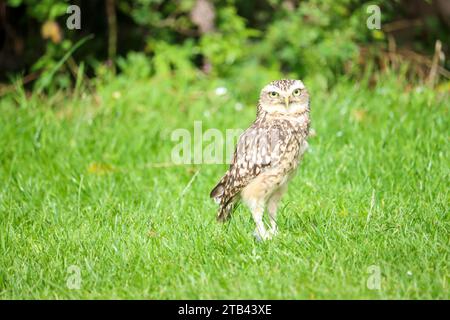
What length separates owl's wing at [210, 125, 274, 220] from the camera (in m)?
4.86

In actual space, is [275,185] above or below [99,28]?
below

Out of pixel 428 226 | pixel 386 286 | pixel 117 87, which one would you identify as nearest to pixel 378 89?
pixel 117 87

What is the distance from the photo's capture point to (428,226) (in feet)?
15.5

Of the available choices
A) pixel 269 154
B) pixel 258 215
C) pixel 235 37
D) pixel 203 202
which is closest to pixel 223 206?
pixel 258 215

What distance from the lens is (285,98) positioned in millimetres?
5055

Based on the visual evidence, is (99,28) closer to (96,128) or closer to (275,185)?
(96,128)

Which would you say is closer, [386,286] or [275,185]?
[386,286]

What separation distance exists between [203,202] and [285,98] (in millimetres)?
1155

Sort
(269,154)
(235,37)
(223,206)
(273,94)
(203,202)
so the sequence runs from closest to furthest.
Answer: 1. (269,154)
2. (223,206)
3. (273,94)
4. (203,202)
5. (235,37)

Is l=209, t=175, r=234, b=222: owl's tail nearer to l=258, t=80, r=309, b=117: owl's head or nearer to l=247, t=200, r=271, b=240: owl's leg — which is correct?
l=247, t=200, r=271, b=240: owl's leg

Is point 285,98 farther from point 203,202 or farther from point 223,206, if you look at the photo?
point 203,202

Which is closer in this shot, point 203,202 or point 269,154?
point 269,154

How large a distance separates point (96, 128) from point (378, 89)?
9.62 ft

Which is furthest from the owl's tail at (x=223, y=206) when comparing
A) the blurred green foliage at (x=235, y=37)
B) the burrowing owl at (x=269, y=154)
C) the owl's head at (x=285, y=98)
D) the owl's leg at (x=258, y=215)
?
the blurred green foliage at (x=235, y=37)
